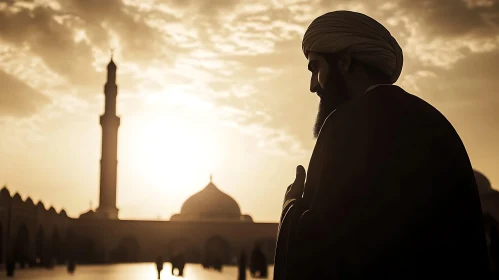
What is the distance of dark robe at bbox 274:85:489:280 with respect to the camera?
1478mm

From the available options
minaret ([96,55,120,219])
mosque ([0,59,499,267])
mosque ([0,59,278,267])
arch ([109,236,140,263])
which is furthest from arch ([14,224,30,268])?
arch ([109,236,140,263])

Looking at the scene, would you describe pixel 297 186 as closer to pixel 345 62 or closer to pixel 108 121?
pixel 345 62

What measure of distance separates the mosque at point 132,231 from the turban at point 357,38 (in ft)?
109

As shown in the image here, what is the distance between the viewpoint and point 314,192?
1587 mm

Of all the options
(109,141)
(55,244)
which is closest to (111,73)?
(109,141)

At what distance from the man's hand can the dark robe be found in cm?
8

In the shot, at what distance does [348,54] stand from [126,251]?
39489mm

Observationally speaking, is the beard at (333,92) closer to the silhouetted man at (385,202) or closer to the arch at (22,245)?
the silhouetted man at (385,202)

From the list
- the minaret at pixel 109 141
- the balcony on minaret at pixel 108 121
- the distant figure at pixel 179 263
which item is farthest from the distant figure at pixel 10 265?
the balcony on minaret at pixel 108 121

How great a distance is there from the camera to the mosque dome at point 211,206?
43.0m

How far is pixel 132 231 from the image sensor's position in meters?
39.8

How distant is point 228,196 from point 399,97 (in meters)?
43.1

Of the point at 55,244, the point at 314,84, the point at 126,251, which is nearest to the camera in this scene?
the point at 314,84

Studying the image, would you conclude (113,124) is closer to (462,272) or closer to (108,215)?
(108,215)
